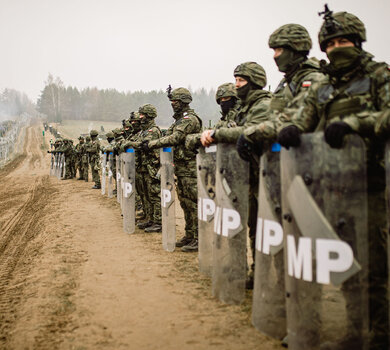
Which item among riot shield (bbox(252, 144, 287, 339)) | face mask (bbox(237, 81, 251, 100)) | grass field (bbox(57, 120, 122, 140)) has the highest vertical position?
grass field (bbox(57, 120, 122, 140))

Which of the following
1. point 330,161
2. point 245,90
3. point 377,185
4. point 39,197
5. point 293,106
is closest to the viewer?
point 330,161

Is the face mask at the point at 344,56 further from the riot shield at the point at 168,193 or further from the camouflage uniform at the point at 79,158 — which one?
the camouflage uniform at the point at 79,158

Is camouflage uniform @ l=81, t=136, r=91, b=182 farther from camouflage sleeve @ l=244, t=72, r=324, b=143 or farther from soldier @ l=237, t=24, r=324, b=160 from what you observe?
camouflage sleeve @ l=244, t=72, r=324, b=143

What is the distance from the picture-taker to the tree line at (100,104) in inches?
4040

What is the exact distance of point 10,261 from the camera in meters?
6.61

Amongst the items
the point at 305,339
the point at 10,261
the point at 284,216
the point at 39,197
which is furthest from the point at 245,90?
the point at 39,197

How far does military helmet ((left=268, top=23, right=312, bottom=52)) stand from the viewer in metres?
3.62

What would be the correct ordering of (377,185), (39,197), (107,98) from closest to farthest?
1. (377,185)
2. (39,197)
3. (107,98)

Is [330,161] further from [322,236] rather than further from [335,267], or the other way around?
[335,267]

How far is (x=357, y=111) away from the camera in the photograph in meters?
2.70

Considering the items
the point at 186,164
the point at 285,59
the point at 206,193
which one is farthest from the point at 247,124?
the point at 186,164

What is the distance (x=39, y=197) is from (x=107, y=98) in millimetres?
91481

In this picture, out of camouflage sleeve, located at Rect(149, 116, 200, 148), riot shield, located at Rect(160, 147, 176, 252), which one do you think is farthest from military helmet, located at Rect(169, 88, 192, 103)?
riot shield, located at Rect(160, 147, 176, 252)

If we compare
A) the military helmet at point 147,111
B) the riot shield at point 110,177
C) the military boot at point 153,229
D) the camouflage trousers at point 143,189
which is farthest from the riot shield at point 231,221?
the riot shield at point 110,177
